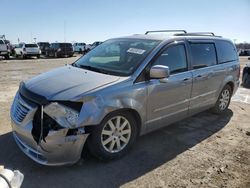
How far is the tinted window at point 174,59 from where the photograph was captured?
182 inches

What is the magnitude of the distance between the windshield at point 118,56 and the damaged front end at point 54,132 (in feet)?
3.56

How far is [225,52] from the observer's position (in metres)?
6.38

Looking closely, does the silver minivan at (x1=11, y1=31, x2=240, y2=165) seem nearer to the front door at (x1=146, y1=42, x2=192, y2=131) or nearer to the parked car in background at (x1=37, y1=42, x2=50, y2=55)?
the front door at (x1=146, y1=42, x2=192, y2=131)

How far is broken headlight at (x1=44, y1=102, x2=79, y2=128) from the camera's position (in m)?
3.47

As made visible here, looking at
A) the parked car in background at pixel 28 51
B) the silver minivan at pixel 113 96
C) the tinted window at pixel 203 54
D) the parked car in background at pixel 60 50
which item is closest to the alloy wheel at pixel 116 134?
the silver minivan at pixel 113 96

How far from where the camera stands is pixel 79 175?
12.1 feet

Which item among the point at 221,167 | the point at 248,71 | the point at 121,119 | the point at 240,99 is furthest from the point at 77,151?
the point at 248,71

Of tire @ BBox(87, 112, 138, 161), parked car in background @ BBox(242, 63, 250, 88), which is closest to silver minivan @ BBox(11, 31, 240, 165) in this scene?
tire @ BBox(87, 112, 138, 161)

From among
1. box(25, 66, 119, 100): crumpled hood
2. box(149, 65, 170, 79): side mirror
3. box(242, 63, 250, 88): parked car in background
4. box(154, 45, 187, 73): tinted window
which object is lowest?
box(242, 63, 250, 88): parked car in background

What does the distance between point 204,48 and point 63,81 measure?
3.01m

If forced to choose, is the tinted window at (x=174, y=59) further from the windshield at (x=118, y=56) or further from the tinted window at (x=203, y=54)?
the tinted window at (x=203, y=54)

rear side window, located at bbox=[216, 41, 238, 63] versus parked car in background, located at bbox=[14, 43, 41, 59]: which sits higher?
rear side window, located at bbox=[216, 41, 238, 63]

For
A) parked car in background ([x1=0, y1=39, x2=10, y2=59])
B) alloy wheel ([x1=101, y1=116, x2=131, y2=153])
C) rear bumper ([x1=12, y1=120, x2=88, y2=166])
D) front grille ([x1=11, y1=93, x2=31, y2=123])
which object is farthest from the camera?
parked car in background ([x1=0, y1=39, x2=10, y2=59])

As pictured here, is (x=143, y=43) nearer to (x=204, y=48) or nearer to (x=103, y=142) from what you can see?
(x=204, y=48)
